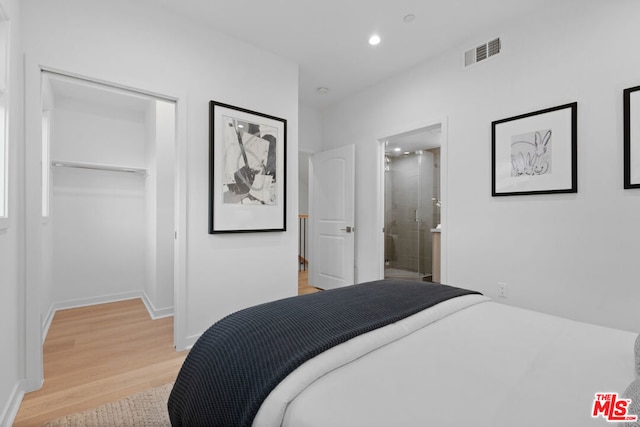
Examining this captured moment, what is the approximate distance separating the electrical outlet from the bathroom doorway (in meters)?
2.77

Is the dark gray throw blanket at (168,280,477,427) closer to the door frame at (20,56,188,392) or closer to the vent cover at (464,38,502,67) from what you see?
the door frame at (20,56,188,392)

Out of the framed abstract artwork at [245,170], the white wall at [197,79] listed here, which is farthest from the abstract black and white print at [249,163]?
the white wall at [197,79]

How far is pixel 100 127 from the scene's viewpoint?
3857 mm

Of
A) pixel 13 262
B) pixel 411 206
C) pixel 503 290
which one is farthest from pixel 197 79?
A: pixel 411 206

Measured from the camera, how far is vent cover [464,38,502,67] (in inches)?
Answer: 108

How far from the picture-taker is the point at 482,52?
2828mm

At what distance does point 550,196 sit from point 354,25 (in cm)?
215

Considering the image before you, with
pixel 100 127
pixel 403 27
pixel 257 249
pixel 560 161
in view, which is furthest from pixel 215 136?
pixel 560 161

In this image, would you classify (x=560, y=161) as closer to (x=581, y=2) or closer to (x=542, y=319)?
(x=581, y=2)

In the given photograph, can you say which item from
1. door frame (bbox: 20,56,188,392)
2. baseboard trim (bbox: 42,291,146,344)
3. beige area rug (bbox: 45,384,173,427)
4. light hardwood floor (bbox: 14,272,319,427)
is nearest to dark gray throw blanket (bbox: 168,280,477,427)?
beige area rug (bbox: 45,384,173,427)

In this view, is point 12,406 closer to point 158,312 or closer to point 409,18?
point 158,312

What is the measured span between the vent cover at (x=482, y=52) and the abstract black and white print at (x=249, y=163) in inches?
77.3

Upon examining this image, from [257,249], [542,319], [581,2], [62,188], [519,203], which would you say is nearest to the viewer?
[542,319]

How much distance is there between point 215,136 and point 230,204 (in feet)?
2.01
